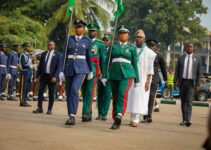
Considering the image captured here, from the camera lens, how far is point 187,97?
1488 cm

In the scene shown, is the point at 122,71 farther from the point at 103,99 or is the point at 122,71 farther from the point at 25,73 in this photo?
the point at 25,73

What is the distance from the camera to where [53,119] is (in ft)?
45.9

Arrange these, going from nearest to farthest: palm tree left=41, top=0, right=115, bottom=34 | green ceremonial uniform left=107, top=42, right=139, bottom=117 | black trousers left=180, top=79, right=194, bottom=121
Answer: green ceremonial uniform left=107, top=42, right=139, bottom=117 → black trousers left=180, top=79, right=194, bottom=121 → palm tree left=41, top=0, right=115, bottom=34

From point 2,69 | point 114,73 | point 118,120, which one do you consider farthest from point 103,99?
point 2,69

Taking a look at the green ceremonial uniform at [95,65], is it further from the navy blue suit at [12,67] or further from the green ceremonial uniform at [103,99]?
the navy blue suit at [12,67]

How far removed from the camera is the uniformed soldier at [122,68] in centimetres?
1250

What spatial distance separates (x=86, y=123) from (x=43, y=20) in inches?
1242

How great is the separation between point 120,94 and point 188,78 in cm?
299

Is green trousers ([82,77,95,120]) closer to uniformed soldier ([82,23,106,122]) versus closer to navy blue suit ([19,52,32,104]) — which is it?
uniformed soldier ([82,23,106,122])

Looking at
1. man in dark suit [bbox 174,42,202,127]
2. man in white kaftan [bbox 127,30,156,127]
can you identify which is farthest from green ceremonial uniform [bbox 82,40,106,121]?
man in dark suit [bbox 174,42,202,127]

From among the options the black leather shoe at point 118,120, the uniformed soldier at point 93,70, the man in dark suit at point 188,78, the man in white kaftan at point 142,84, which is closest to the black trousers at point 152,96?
the man in dark suit at point 188,78

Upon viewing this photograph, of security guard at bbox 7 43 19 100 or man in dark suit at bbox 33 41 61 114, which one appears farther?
security guard at bbox 7 43 19 100

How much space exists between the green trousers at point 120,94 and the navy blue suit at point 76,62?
62 centimetres

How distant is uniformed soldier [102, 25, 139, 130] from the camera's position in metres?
12.5
